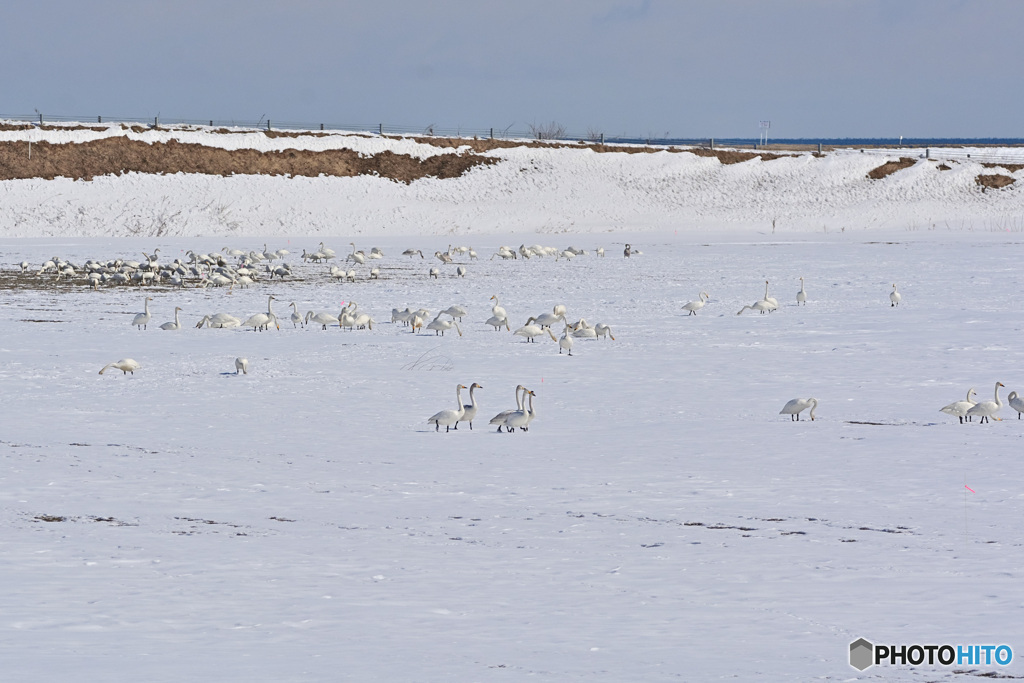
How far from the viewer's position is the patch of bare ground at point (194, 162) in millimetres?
60062

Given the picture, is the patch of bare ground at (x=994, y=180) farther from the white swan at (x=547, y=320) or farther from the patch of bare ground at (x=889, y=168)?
the white swan at (x=547, y=320)

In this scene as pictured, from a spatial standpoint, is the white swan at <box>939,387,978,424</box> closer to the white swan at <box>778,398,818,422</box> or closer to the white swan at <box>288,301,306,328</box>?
the white swan at <box>778,398,818,422</box>

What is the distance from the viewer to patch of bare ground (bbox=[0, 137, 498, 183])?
60062 millimetres

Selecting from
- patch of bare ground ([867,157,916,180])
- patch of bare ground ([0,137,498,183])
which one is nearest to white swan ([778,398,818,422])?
patch of bare ground ([0,137,498,183])

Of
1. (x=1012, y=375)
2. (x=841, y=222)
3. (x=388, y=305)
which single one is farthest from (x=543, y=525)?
(x=841, y=222)

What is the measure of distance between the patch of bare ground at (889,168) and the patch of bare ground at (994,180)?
4177mm

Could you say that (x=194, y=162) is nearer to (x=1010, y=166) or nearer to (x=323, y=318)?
(x=1010, y=166)

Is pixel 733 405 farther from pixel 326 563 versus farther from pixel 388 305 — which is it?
pixel 388 305

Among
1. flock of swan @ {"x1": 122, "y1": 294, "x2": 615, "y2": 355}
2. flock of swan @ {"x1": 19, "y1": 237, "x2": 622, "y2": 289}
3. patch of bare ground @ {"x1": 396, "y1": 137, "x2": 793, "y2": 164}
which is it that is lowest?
flock of swan @ {"x1": 122, "y1": 294, "x2": 615, "y2": 355}

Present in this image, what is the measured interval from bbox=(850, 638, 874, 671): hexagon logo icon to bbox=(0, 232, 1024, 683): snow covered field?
3.4 inches

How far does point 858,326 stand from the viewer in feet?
73.5

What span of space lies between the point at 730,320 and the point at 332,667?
1759 cm

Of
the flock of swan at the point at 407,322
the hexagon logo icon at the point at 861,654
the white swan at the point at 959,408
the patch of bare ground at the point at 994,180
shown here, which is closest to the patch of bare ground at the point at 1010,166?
the patch of bare ground at the point at 994,180

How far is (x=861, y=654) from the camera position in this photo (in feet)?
22.7
